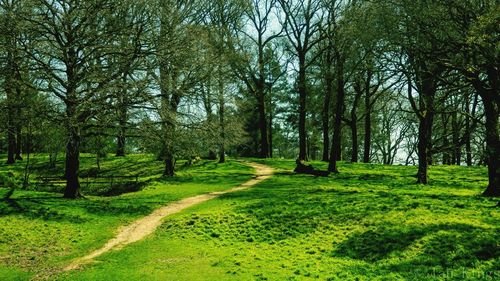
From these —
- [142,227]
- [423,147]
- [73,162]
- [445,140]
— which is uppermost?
[445,140]

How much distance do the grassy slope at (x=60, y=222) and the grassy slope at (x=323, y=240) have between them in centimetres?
228

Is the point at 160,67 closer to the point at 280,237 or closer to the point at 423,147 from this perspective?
the point at 280,237

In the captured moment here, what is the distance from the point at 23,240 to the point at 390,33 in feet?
68.9

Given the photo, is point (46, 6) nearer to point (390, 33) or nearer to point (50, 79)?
point (50, 79)

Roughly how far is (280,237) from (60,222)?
35.5 feet

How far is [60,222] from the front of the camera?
20.6 m

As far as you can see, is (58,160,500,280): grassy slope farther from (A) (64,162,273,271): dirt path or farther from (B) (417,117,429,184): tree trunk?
(B) (417,117,429,184): tree trunk

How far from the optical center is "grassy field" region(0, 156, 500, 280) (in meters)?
14.0

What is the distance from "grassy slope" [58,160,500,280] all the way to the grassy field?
0.13 feet

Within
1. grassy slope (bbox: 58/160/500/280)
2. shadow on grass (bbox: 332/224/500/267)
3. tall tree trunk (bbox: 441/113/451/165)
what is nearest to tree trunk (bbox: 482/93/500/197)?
grassy slope (bbox: 58/160/500/280)

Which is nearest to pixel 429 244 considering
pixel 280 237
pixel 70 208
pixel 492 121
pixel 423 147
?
pixel 280 237

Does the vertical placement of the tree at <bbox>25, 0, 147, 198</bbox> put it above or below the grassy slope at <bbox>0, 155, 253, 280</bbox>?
above

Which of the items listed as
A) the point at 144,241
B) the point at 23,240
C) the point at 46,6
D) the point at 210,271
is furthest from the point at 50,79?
the point at 210,271

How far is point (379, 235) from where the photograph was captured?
661 inches
